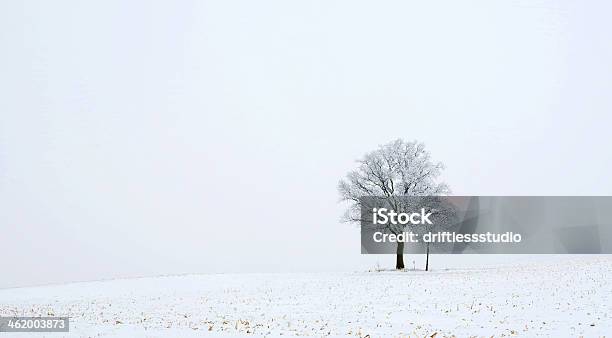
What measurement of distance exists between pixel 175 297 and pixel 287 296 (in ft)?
24.2

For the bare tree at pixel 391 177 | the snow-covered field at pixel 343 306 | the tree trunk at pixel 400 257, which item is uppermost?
the bare tree at pixel 391 177

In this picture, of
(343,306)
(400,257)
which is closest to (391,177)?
(400,257)

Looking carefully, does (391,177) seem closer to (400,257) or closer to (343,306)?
(400,257)

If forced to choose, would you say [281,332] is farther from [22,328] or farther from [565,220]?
[565,220]

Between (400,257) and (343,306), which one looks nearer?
(343,306)

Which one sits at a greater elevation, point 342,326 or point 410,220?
point 410,220

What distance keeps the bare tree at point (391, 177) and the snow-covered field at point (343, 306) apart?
10.2m

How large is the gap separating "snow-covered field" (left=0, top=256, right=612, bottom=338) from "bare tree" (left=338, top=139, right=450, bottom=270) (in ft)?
33.5

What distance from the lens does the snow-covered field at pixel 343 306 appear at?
68.4ft

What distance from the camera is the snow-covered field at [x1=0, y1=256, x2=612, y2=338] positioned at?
20.9 meters

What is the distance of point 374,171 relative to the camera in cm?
5209

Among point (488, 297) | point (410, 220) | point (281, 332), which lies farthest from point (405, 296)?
point (410, 220)

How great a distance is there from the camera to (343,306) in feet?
90.5

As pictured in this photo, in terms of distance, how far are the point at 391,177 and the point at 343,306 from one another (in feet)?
84.0
